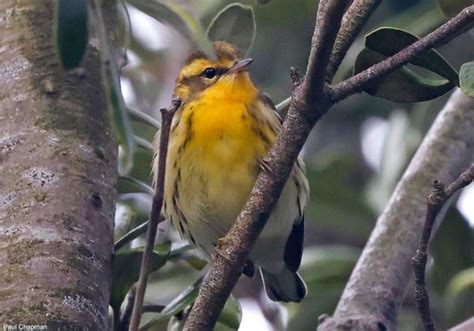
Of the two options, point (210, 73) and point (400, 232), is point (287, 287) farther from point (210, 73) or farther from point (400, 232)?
point (210, 73)

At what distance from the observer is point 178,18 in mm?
2609

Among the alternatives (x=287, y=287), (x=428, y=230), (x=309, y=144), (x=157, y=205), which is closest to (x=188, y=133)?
(x=287, y=287)

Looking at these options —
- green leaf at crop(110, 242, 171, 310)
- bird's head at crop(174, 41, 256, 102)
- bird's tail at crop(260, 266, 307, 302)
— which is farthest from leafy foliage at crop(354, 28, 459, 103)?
bird's tail at crop(260, 266, 307, 302)

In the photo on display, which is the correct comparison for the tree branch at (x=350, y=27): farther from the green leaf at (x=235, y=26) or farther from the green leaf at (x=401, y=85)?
the green leaf at (x=235, y=26)

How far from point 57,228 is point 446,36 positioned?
1.10m

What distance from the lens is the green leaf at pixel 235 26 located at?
3.27 m

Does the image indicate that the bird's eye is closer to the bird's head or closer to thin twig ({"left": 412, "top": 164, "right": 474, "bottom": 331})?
the bird's head

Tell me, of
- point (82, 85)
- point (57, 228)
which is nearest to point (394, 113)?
point (82, 85)

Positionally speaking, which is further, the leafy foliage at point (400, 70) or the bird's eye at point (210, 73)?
the bird's eye at point (210, 73)

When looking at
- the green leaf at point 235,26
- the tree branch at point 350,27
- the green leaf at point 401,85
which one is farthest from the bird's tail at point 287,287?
the tree branch at point 350,27

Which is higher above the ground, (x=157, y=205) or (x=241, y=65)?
(x=241, y=65)

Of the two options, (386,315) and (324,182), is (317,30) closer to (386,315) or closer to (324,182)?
(386,315)

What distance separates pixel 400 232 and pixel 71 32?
81.0 inches

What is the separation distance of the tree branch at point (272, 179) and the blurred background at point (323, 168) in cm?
55
